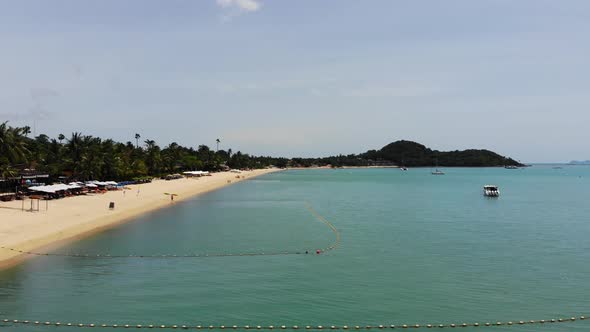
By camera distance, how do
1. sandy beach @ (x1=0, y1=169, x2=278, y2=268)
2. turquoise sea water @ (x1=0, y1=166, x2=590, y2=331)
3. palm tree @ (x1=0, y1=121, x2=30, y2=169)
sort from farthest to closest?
palm tree @ (x1=0, y1=121, x2=30, y2=169)
sandy beach @ (x1=0, y1=169, x2=278, y2=268)
turquoise sea water @ (x1=0, y1=166, x2=590, y2=331)

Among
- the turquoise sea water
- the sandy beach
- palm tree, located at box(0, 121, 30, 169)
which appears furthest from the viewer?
palm tree, located at box(0, 121, 30, 169)

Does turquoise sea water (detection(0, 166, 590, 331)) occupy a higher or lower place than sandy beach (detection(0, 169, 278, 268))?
lower

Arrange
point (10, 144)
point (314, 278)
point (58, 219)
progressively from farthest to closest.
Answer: point (10, 144) → point (58, 219) → point (314, 278)

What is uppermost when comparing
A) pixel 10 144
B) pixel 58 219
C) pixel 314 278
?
pixel 10 144

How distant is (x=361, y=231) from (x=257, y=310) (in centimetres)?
2500

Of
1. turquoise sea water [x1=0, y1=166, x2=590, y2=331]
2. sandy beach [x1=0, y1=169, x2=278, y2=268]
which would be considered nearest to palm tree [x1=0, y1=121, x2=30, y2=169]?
sandy beach [x1=0, y1=169, x2=278, y2=268]

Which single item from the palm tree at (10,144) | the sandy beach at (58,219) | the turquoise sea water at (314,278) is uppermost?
the palm tree at (10,144)

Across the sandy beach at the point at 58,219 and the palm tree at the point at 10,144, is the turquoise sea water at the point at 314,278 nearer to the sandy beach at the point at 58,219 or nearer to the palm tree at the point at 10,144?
the sandy beach at the point at 58,219

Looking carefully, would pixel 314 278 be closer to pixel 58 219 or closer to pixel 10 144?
pixel 58 219

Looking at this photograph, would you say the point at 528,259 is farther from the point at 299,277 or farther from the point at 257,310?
the point at 257,310

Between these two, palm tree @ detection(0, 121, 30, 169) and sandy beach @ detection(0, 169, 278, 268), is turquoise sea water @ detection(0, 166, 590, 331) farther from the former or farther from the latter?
palm tree @ detection(0, 121, 30, 169)

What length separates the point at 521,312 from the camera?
829 inches

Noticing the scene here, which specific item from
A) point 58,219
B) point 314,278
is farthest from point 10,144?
point 314,278

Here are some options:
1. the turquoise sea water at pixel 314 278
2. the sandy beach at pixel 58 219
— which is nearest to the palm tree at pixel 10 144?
the sandy beach at pixel 58 219
